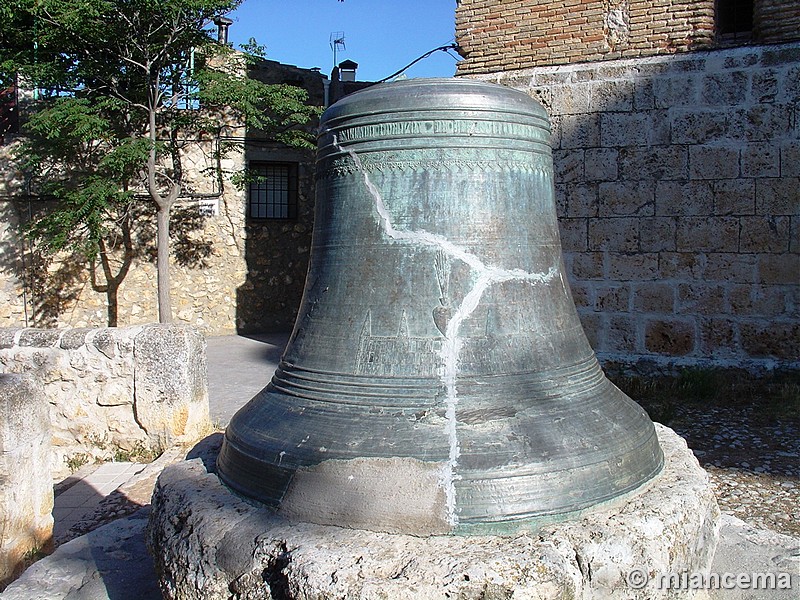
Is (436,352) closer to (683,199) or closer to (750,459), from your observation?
(750,459)

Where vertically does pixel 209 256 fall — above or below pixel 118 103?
below

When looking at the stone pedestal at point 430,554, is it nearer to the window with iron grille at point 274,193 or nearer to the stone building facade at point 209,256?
the stone building facade at point 209,256

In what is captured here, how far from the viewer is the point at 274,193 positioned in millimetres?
13547

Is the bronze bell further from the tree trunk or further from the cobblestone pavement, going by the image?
the tree trunk

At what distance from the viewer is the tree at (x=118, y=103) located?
995cm

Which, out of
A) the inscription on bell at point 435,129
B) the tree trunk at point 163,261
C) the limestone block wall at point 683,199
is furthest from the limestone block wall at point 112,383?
the tree trunk at point 163,261

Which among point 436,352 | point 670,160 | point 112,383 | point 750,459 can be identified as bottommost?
point 750,459

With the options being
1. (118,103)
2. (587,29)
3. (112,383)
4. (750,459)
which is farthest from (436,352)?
(118,103)

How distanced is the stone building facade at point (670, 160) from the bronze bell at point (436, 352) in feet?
14.8

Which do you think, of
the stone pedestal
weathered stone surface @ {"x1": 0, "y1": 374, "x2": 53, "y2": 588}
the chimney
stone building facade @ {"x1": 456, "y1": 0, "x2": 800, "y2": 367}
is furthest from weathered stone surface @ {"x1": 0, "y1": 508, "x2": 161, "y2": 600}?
the chimney

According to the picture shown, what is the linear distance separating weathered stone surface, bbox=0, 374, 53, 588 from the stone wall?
5009 millimetres

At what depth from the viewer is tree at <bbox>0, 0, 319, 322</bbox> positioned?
9945mm

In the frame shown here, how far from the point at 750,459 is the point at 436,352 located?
348cm

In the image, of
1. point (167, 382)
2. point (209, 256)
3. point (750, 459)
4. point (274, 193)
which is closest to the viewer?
point (750, 459)
